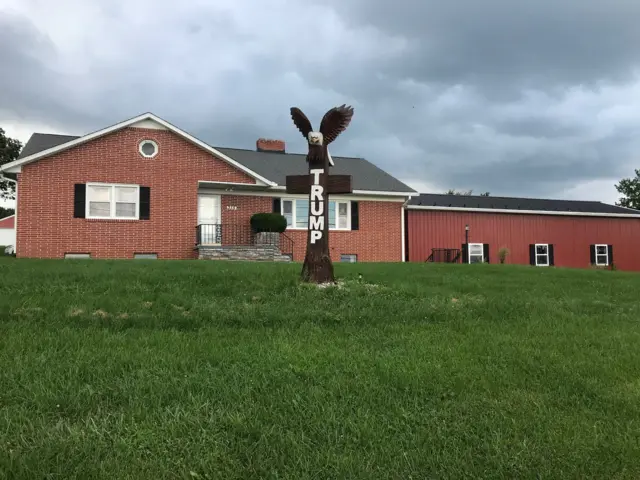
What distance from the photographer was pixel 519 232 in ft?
79.4

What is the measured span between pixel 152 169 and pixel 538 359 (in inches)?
596

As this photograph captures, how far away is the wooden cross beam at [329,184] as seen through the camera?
29.6ft

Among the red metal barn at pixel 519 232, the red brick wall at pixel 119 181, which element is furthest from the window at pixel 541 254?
the red brick wall at pixel 119 181

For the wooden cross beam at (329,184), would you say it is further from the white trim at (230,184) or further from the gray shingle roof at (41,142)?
the gray shingle roof at (41,142)

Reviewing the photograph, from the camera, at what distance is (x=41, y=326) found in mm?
5270

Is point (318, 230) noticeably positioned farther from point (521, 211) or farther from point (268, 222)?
point (521, 211)

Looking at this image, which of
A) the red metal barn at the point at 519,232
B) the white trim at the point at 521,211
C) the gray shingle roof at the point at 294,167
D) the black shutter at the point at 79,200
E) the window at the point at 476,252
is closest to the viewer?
the black shutter at the point at 79,200

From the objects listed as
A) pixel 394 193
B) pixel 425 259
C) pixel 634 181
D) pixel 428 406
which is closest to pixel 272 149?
pixel 394 193

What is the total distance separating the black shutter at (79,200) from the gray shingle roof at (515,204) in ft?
44.2

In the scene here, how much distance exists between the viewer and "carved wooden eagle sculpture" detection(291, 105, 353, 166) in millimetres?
8930

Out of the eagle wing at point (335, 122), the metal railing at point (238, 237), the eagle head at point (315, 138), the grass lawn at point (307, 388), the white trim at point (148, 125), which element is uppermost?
the white trim at point (148, 125)

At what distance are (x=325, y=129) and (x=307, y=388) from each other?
6.15m

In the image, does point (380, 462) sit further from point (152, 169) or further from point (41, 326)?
point (152, 169)

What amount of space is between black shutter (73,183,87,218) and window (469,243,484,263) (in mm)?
16280
